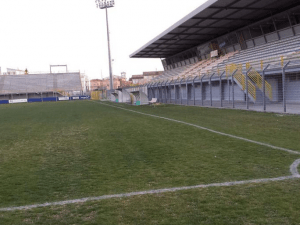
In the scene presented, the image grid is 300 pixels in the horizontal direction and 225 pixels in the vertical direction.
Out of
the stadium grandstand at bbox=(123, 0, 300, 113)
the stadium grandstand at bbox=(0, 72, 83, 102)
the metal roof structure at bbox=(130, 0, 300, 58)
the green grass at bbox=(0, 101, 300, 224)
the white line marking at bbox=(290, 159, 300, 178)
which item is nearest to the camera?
the green grass at bbox=(0, 101, 300, 224)

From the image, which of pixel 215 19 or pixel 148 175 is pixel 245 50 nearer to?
pixel 215 19

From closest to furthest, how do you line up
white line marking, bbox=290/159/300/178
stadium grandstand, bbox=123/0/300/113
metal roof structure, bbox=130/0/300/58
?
white line marking, bbox=290/159/300/178 → stadium grandstand, bbox=123/0/300/113 → metal roof structure, bbox=130/0/300/58

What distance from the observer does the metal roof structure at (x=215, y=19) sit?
22078 millimetres

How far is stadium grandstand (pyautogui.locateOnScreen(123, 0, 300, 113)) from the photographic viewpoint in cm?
1686

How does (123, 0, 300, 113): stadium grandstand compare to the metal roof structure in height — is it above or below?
below

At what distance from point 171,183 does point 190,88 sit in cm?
2806

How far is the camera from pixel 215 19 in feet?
86.1

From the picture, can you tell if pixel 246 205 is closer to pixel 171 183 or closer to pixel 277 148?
pixel 171 183

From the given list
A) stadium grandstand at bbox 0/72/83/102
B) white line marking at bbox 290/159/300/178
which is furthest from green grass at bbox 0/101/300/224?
stadium grandstand at bbox 0/72/83/102

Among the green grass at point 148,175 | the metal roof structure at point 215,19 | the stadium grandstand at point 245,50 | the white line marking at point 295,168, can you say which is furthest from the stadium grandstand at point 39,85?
the white line marking at point 295,168

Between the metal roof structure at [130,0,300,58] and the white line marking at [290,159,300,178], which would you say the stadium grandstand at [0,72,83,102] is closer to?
the metal roof structure at [130,0,300,58]

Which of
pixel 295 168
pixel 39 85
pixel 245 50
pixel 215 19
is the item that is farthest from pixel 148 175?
pixel 39 85

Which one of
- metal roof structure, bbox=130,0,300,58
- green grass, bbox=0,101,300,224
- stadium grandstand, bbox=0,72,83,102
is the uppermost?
metal roof structure, bbox=130,0,300,58

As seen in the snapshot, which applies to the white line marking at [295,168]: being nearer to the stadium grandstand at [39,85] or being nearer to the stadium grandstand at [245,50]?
the stadium grandstand at [245,50]
